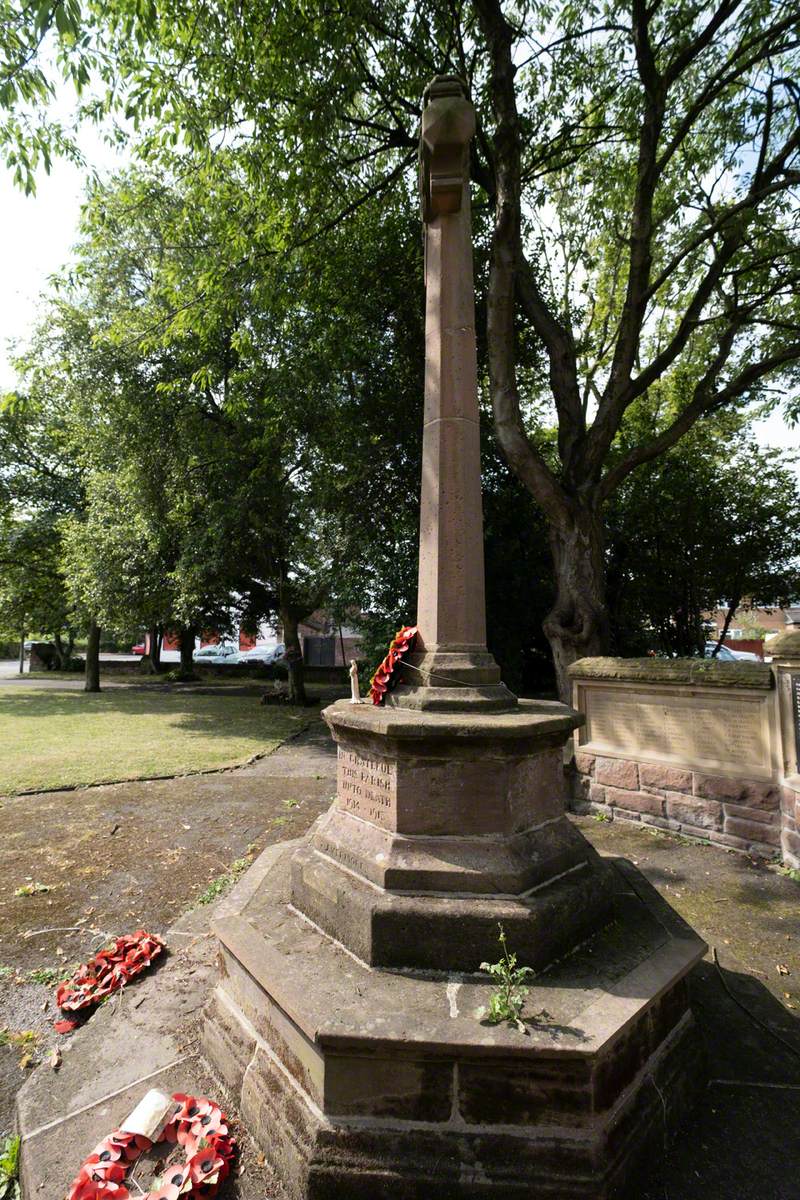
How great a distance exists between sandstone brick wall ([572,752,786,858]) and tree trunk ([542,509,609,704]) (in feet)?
5.25

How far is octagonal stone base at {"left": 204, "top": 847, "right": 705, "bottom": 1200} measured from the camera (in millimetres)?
1870

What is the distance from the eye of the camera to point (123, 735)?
11055 mm

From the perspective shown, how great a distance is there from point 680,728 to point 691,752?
236mm

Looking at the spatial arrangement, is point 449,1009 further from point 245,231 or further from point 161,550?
point 161,550

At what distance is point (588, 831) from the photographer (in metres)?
5.81

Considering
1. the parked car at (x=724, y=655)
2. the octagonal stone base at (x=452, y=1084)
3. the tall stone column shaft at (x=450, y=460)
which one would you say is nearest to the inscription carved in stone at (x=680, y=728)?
the parked car at (x=724, y=655)

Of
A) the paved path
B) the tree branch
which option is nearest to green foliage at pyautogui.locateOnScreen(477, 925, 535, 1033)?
the paved path

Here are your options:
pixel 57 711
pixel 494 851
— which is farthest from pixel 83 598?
pixel 494 851

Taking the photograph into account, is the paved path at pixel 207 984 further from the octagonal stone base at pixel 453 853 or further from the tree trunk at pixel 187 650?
the tree trunk at pixel 187 650

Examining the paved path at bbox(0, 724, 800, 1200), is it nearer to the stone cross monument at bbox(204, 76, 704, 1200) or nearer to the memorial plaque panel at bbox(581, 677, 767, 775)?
the stone cross monument at bbox(204, 76, 704, 1200)

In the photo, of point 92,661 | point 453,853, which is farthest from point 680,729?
point 92,661

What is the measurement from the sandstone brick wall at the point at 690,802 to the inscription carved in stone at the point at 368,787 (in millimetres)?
3893

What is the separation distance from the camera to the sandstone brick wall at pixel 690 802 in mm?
5016

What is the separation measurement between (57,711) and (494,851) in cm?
1477
